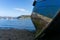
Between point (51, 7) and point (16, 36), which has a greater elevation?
point (51, 7)

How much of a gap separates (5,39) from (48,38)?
316cm

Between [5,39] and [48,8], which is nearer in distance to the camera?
[48,8]

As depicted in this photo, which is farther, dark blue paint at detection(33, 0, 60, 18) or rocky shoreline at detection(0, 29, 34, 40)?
rocky shoreline at detection(0, 29, 34, 40)

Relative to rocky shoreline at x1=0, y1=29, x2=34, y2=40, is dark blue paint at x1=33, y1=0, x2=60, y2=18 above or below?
above

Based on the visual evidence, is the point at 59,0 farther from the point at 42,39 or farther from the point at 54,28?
the point at 42,39

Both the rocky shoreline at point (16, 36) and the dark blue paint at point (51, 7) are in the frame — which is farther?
the rocky shoreline at point (16, 36)

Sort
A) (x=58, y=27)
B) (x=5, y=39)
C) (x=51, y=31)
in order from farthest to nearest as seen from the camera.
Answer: (x=5, y=39)
(x=51, y=31)
(x=58, y=27)

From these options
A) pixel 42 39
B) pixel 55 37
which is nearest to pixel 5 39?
pixel 42 39

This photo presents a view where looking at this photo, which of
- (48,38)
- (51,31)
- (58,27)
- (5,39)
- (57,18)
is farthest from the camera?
(5,39)

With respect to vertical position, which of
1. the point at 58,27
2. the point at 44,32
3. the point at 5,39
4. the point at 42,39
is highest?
the point at 58,27

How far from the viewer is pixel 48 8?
856 cm

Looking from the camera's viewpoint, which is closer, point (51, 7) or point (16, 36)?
point (51, 7)

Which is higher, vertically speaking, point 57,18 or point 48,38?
point 57,18

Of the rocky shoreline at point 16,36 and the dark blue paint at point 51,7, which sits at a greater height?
the dark blue paint at point 51,7
